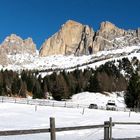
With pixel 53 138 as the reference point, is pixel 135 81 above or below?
above

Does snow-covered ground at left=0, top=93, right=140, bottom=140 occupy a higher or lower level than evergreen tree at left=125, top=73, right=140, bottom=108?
lower

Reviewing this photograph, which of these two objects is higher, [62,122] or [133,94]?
[133,94]

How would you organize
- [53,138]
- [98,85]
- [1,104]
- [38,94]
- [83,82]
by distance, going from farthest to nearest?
[83,82], [98,85], [38,94], [1,104], [53,138]

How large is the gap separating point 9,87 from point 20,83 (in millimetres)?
8253

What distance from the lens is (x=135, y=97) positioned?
370 ft

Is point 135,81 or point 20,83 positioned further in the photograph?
point 20,83

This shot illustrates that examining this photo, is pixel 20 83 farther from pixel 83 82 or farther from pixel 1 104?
pixel 1 104

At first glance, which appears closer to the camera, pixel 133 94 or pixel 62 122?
pixel 62 122

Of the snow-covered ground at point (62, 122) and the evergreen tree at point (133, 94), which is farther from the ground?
the evergreen tree at point (133, 94)

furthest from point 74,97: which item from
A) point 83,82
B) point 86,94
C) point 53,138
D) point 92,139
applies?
point 53,138

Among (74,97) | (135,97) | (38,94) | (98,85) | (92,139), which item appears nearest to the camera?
(92,139)

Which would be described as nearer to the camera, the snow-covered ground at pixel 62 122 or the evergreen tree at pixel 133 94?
the snow-covered ground at pixel 62 122

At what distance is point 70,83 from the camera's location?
176125mm

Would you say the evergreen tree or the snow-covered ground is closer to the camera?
the snow-covered ground
